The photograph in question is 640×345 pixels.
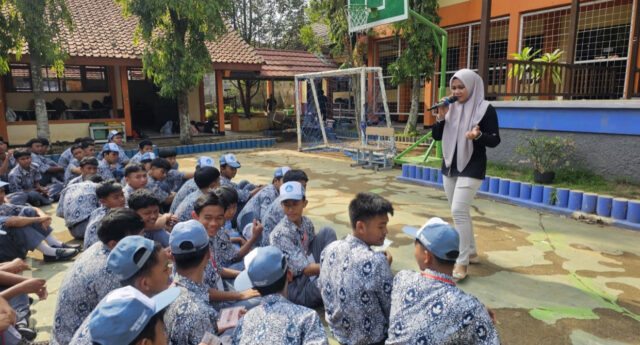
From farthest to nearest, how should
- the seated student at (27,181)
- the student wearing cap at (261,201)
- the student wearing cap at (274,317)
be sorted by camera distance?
the seated student at (27,181) < the student wearing cap at (261,201) < the student wearing cap at (274,317)

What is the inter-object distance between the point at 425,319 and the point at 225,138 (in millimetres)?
12646

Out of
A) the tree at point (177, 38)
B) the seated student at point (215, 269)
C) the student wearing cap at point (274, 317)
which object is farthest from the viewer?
the tree at point (177, 38)

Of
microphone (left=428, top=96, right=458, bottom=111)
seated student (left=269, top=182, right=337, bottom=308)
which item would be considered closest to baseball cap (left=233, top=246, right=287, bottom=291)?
seated student (left=269, top=182, right=337, bottom=308)

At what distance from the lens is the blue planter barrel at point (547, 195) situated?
18.4 ft

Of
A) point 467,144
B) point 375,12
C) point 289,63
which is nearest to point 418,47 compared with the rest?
point 375,12

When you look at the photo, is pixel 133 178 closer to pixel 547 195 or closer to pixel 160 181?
pixel 160 181

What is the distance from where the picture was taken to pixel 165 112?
1642cm

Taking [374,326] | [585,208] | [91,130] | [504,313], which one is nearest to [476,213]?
[585,208]

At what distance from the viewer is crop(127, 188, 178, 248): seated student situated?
310cm

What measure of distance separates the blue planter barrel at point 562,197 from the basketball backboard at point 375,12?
4659mm

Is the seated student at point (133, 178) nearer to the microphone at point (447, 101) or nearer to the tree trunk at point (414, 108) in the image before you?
the microphone at point (447, 101)

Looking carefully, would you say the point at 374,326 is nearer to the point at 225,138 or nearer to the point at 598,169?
the point at 598,169

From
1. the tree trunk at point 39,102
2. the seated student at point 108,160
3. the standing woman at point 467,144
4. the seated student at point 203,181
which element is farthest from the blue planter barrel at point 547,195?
the tree trunk at point 39,102

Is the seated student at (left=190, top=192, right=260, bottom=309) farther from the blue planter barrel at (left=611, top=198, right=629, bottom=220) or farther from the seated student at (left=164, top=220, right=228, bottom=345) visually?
the blue planter barrel at (left=611, top=198, right=629, bottom=220)
